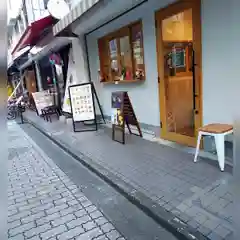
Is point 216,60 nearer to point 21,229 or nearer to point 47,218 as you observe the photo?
point 47,218

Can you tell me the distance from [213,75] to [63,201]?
9.63 ft

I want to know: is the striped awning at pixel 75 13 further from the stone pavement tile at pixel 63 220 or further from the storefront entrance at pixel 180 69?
the stone pavement tile at pixel 63 220

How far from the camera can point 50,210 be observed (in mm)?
2918

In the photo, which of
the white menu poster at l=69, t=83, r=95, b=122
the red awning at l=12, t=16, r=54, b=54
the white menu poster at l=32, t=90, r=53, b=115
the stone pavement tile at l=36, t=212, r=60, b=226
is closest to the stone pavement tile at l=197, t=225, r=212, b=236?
the stone pavement tile at l=36, t=212, r=60, b=226

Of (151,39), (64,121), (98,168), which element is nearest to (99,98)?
(64,121)

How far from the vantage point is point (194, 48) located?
404 cm

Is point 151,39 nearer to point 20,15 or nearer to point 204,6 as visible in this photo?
point 204,6

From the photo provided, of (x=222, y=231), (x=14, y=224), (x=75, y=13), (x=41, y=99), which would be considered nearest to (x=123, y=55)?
(x=75, y=13)

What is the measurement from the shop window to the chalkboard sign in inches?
25.9

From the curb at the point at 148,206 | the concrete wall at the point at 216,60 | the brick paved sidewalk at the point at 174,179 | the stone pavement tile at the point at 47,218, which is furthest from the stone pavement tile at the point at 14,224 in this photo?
the concrete wall at the point at 216,60

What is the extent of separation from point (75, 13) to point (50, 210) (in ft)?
14.5

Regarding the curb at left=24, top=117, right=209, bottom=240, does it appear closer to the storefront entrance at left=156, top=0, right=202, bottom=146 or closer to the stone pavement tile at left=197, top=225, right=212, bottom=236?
the stone pavement tile at left=197, top=225, right=212, bottom=236

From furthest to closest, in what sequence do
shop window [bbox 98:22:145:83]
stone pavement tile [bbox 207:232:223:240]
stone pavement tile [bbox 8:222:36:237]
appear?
1. shop window [bbox 98:22:145:83]
2. stone pavement tile [bbox 8:222:36:237]
3. stone pavement tile [bbox 207:232:223:240]

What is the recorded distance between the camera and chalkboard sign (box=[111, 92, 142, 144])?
Answer: 531cm
